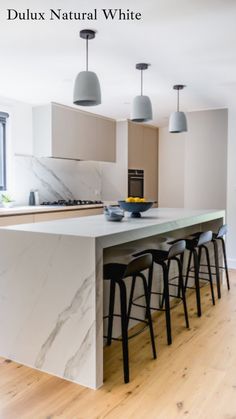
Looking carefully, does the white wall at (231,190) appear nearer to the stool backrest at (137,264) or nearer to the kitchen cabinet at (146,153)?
the kitchen cabinet at (146,153)

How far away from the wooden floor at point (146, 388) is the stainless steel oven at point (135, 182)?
3.74 m

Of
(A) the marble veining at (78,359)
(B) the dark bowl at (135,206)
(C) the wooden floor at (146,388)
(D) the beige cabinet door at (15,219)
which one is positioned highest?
(B) the dark bowl at (135,206)

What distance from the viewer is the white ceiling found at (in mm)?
2328

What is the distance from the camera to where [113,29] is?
260 centimetres

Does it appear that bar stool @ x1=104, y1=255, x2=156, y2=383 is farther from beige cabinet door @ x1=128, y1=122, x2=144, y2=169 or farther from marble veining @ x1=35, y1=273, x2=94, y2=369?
beige cabinet door @ x1=128, y1=122, x2=144, y2=169

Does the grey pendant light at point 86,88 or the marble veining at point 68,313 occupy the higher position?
the grey pendant light at point 86,88

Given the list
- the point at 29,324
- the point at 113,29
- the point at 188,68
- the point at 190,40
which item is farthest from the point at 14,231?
the point at 188,68

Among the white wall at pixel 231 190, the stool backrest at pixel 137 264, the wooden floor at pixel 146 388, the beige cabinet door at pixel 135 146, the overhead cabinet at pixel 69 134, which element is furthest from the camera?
the beige cabinet door at pixel 135 146

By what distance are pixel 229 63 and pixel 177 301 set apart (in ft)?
7.63

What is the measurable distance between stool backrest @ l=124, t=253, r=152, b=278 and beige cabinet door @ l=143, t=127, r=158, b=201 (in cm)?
431

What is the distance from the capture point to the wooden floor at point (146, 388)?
6.39 ft

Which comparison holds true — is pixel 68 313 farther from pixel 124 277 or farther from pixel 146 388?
pixel 146 388

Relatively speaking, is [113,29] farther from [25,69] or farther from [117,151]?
[117,151]

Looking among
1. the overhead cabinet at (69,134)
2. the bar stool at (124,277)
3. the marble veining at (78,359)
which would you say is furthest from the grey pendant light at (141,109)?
the marble veining at (78,359)
